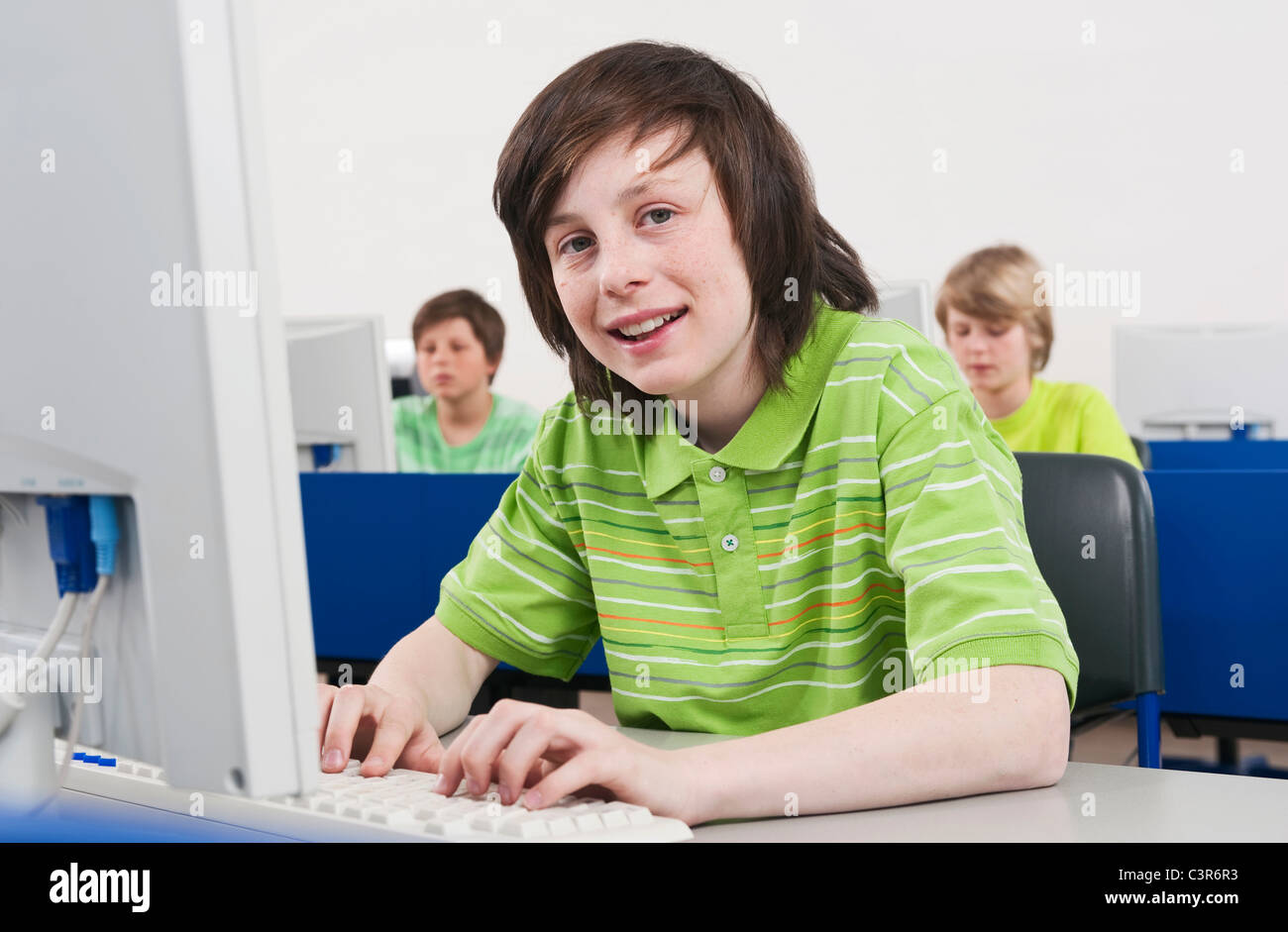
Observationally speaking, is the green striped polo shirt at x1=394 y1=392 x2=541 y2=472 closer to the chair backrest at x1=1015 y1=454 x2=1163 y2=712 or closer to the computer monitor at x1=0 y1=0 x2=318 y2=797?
the chair backrest at x1=1015 y1=454 x2=1163 y2=712

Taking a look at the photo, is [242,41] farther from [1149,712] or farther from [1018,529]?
[1149,712]

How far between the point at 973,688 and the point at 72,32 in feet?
1.98

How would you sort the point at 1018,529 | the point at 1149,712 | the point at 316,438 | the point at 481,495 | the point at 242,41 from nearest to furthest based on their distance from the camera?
the point at 242,41
the point at 1018,529
the point at 1149,712
the point at 481,495
the point at 316,438

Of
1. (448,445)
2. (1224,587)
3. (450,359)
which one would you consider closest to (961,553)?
(1224,587)

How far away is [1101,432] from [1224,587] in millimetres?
1051

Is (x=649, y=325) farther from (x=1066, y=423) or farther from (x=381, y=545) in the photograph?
(x=1066, y=423)

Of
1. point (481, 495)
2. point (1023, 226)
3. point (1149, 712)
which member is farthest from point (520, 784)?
point (1023, 226)

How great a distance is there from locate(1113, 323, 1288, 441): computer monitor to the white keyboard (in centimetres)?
266

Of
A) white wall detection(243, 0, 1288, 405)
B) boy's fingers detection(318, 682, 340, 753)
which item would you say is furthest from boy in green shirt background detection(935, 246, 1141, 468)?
boy's fingers detection(318, 682, 340, 753)

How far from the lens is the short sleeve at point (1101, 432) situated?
2355mm

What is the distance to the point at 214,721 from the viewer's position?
50 cm

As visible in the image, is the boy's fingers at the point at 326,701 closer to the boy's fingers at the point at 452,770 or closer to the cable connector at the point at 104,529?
the boy's fingers at the point at 452,770

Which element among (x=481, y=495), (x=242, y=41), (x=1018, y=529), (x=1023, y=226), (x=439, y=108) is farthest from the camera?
(x=439, y=108)

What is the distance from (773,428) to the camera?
3.21 feet
